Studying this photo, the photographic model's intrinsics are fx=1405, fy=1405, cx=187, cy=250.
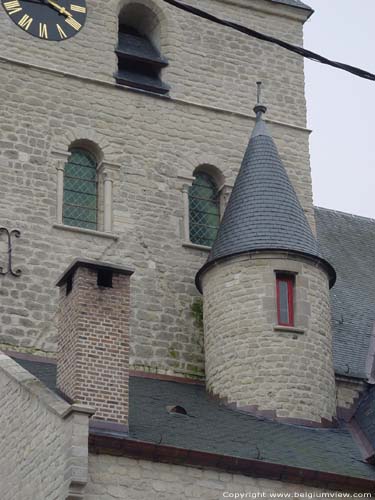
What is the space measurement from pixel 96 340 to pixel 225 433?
258 centimetres

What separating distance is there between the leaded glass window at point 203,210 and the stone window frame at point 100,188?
1.75 m

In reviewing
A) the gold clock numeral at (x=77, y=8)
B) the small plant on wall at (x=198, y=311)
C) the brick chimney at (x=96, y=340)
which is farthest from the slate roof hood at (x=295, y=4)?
the brick chimney at (x=96, y=340)

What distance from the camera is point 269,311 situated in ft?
79.2

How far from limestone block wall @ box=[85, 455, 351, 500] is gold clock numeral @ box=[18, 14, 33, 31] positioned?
35.5ft

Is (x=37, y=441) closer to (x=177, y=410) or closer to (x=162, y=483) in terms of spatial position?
(x=162, y=483)

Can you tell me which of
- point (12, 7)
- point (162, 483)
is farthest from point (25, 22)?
point (162, 483)

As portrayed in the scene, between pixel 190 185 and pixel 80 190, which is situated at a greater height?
pixel 190 185

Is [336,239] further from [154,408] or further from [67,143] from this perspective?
[154,408]

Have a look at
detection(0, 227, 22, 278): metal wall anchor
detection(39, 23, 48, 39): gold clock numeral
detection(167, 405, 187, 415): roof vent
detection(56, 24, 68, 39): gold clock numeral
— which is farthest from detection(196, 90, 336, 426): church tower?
detection(39, 23, 48, 39): gold clock numeral

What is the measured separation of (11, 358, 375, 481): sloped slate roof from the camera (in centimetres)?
2078

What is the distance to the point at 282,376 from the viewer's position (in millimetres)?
23656

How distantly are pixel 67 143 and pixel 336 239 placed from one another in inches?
264

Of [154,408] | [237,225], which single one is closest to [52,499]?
[154,408]

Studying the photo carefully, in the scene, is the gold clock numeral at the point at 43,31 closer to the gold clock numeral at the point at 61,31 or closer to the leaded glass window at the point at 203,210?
the gold clock numeral at the point at 61,31
